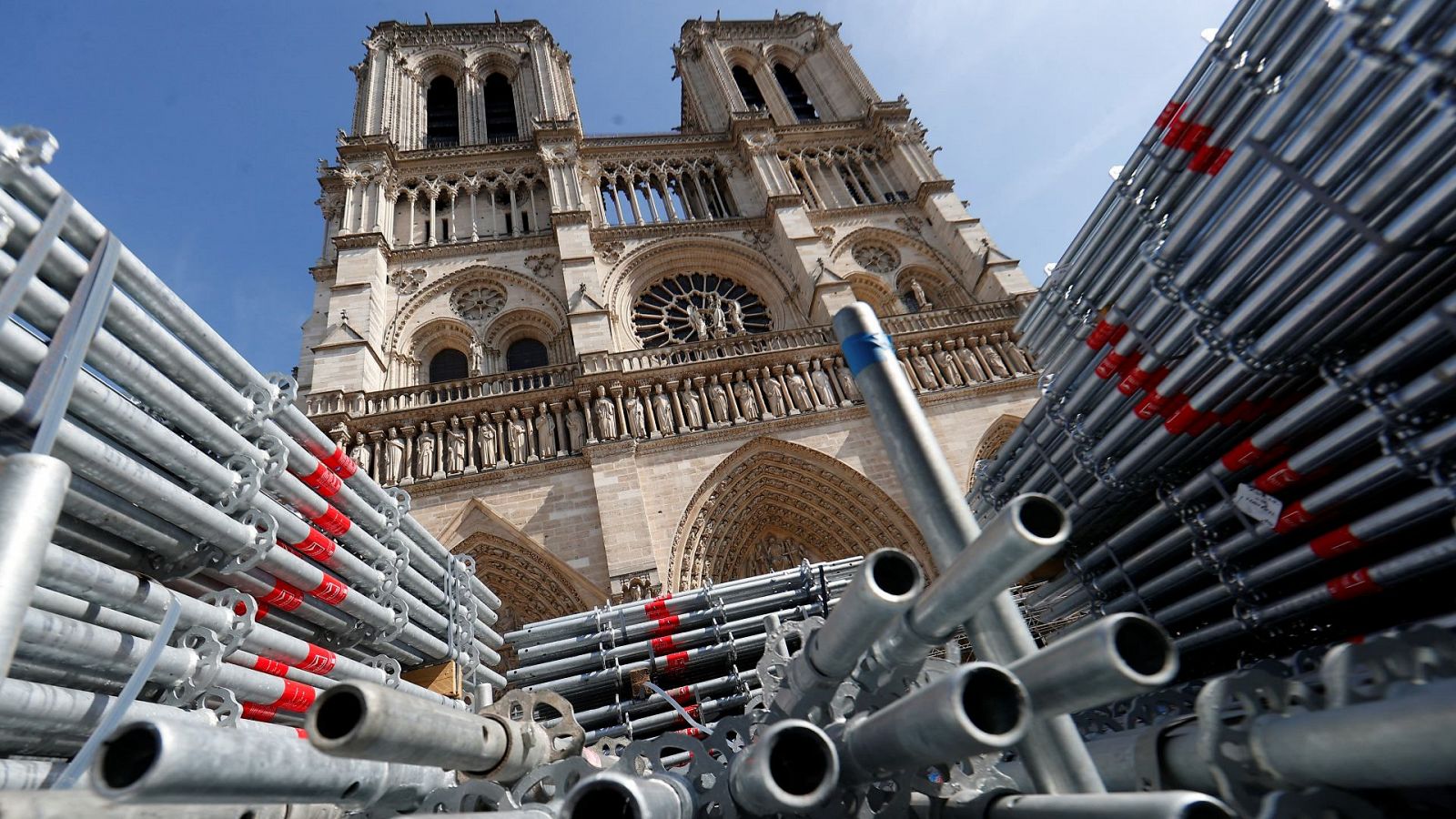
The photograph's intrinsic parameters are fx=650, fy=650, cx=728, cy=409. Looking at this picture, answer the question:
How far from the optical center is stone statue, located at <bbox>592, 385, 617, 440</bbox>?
10687mm

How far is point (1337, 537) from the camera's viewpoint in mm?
3186

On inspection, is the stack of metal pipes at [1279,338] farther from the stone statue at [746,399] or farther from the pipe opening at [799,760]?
the stone statue at [746,399]

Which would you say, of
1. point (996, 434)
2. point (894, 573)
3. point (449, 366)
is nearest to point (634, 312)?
point (449, 366)

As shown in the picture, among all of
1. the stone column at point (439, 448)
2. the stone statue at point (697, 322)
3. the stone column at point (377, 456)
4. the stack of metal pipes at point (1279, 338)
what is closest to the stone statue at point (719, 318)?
the stone statue at point (697, 322)

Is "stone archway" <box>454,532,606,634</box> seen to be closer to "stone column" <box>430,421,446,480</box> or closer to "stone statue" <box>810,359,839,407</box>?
"stone column" <box>430,421,446,480</box>

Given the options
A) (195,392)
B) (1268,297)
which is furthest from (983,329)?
(195,392)

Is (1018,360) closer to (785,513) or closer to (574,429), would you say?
(785,513)

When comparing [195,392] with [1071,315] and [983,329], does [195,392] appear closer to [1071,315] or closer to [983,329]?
[1071,315]

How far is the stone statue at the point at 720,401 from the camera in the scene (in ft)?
36.8

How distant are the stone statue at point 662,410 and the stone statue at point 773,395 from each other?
1.72 meters

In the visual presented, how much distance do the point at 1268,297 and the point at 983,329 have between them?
10.3 metres

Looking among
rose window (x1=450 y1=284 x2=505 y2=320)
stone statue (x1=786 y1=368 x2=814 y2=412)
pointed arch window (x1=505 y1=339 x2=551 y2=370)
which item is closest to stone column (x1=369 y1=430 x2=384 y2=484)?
pointed arch window (x1=505 y1=339 x2=551 y2=370)

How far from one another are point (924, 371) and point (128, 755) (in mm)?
12269

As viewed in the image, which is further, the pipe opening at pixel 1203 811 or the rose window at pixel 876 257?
the rose window at pixel 876 257
